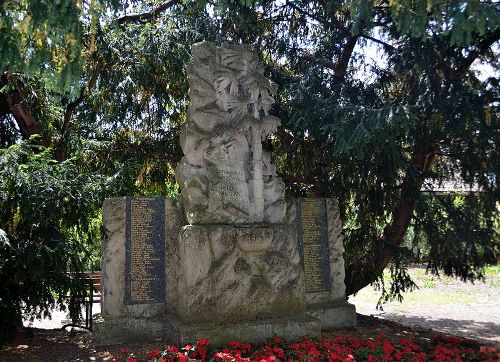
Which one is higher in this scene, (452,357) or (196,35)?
(196,35)

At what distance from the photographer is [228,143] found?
21.3 feet

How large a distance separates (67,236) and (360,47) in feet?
20.1

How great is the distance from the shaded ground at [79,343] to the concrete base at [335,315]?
0.17 metres

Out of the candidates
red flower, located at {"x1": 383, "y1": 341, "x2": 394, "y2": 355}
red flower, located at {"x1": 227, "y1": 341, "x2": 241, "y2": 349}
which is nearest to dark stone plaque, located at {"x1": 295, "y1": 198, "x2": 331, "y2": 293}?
red flower, located at {"x1": 383, "y1": 341, "x2": 394, "y2": 355}

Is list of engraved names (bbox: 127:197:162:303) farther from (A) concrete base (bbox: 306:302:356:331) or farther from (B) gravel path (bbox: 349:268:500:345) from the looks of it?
(B) gravel path (bbox: 349:268:500:345)

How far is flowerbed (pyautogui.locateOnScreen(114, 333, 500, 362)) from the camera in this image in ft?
16.8

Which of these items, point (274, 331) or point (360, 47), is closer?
point (274, 331)

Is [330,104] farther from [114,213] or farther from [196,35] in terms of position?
[114,213]

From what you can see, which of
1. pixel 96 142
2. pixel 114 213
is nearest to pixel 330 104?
pixel 114 213

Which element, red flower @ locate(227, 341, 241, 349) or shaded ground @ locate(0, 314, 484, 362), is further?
shaded ground @ locate(0, 314, 484, 362)

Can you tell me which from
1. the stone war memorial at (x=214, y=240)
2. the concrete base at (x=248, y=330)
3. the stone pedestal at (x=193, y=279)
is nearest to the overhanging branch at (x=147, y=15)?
the stone war memorial at (x=214, y=240)

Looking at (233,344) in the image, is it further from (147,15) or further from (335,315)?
(147,15)

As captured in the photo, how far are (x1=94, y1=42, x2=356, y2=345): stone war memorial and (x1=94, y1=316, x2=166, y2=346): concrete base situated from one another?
0.01 metres

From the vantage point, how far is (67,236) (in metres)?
7.09
